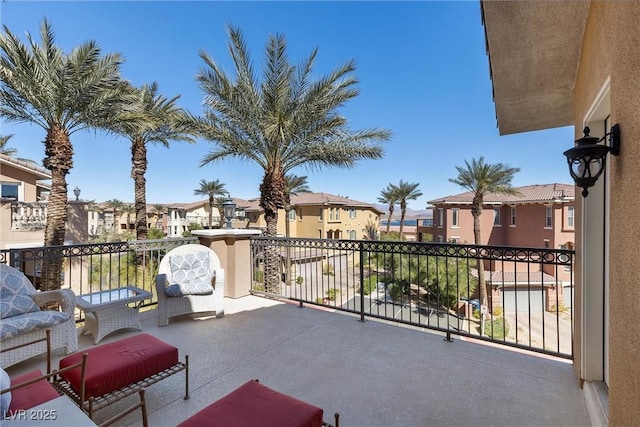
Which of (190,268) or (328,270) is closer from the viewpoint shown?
(190,268)

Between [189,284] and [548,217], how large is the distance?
77.3 ft

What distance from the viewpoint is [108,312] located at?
152 inches

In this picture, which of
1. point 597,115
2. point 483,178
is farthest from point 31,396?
point 483,178

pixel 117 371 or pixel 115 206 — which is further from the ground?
pixel 115 206

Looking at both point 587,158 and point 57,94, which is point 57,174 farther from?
point 587,158

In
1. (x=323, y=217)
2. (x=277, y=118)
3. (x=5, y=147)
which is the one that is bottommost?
(x=323, y=217)

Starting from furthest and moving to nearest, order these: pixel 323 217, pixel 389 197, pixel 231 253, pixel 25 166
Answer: pixel 323 217, pixel 389 197, pixel 25 166, pixel 231 253

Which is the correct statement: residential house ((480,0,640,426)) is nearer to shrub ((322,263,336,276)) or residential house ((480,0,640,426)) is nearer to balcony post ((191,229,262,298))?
shrub ((322,263,336,276))

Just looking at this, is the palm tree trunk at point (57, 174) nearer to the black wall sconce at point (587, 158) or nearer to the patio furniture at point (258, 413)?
the patio furniture at point (258, 413)

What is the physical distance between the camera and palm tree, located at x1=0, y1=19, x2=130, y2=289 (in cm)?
745

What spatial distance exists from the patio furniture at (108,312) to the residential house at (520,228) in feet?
55.3

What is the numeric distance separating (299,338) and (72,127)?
9645 mm

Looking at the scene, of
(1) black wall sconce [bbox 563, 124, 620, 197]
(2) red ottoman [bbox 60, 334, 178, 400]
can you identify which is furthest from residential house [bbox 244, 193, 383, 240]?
(1) black wall sconce [bbox 563, 124, 620, 197]

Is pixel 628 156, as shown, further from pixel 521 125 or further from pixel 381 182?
pixel 381 182
